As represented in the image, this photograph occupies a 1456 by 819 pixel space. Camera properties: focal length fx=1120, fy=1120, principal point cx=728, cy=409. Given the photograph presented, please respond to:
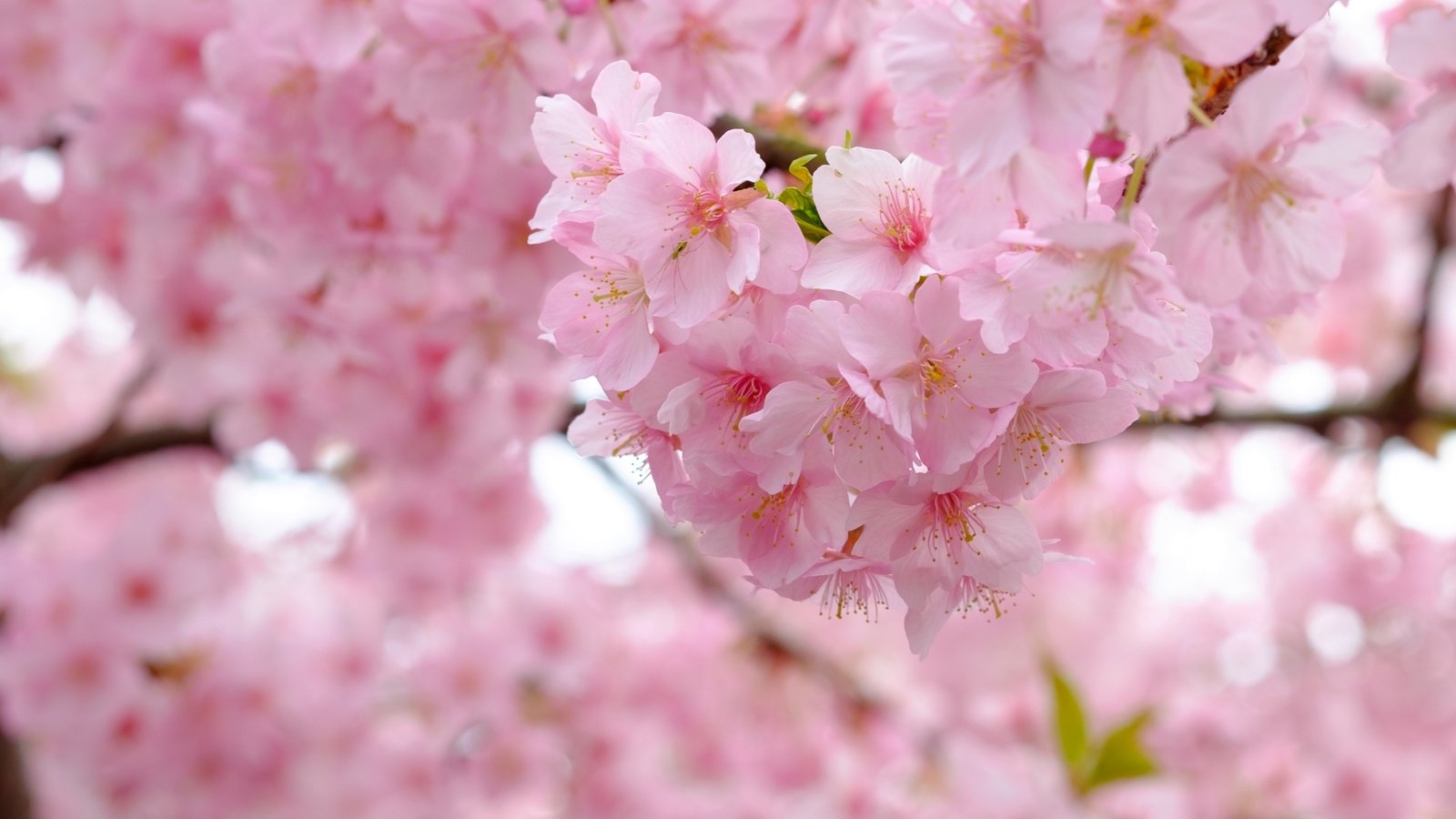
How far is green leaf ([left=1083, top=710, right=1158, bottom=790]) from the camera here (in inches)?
91.6

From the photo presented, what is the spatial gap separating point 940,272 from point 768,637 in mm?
3263

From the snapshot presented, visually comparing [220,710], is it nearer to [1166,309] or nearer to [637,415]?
[637,415]

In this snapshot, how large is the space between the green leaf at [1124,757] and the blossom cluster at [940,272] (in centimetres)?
161

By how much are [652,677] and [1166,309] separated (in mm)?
3527

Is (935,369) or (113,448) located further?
(113,448)

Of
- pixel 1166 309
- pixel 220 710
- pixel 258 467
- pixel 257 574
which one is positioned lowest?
pixel 257 574

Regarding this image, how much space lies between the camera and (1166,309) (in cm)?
89

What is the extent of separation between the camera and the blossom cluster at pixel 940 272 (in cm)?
78

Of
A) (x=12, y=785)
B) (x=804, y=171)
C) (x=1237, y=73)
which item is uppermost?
(x=1237, y=73)

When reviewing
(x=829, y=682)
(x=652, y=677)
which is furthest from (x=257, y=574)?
(x=829, y=682)

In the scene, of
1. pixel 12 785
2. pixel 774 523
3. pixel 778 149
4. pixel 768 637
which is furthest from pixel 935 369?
pixel 768 637

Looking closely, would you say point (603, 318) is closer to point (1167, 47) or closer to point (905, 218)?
point (905, 218)

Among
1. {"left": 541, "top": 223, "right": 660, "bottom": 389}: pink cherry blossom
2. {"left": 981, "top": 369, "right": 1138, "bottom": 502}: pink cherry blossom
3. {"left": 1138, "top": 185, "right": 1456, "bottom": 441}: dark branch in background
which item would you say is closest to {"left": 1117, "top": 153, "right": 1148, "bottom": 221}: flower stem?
{"left": 981, "top": 369, "right": 1138, "bottom": 502}: pink cherry blossom

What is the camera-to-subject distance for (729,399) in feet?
2.83
